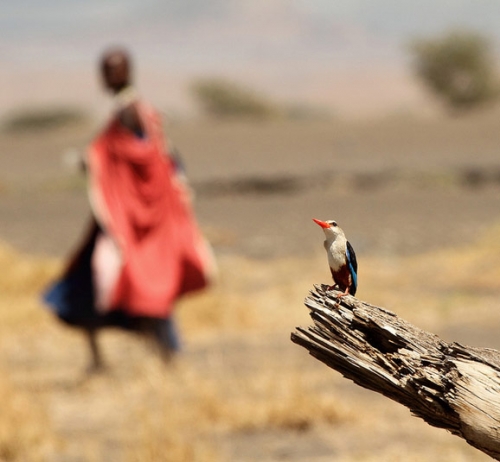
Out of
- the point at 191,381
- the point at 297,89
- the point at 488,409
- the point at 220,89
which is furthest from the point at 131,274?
the point at 297,89

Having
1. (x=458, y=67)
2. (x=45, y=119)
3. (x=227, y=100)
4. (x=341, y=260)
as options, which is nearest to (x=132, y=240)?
(x=341, y=260)

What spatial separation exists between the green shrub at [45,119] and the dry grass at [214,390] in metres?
38.2

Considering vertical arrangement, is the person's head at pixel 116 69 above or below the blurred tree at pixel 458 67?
above

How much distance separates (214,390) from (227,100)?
1856 inches

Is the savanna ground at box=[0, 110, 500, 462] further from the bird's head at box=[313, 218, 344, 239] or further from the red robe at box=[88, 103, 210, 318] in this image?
the bird's head at box=[313, 218, 344, 239]

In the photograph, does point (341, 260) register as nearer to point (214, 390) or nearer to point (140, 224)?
point (214, 390)

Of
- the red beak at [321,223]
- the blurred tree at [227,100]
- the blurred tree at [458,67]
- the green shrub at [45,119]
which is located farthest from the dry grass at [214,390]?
the blurred tree at [227,100]

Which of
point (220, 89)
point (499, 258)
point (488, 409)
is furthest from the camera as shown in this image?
point (220, 89)

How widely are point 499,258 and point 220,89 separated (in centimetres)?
4260

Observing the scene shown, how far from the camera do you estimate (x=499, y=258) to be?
12.2m

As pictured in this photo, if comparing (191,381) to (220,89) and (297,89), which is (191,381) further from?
(297,89)

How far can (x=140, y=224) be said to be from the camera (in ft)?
25.3

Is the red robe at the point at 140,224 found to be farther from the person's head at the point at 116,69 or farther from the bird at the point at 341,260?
the bird at the point at 341,260

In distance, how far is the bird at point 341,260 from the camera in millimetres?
2932
